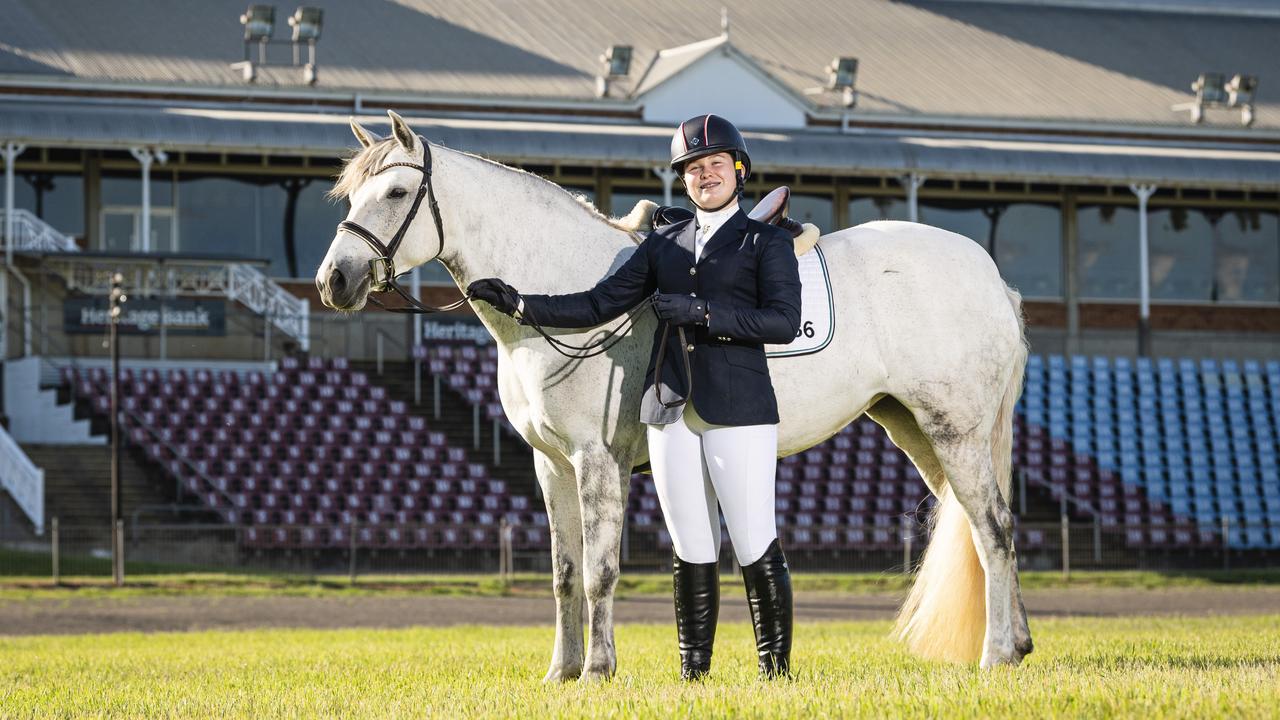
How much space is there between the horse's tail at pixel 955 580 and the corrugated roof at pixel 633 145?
2124 cm

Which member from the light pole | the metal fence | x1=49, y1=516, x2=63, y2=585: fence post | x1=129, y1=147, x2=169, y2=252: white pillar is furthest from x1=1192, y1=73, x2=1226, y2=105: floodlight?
x1=49, y1=516, x2=63, y2=585: fence post

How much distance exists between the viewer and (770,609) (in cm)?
617

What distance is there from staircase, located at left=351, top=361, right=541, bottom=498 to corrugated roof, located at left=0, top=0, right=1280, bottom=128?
28.2 ft

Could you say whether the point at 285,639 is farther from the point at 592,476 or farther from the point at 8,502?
the point at 8,502

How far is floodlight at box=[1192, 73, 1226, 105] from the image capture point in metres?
39.7

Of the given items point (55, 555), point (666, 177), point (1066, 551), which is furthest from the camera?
point (666, 177)

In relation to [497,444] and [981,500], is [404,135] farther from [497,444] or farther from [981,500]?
[497,444]

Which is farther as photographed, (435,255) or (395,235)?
(435,255)

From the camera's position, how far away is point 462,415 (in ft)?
93.8

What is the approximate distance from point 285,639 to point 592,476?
7413 millimetres

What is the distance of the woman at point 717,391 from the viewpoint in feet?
20.2

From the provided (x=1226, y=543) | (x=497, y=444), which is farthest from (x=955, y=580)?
(x=497, y=444)

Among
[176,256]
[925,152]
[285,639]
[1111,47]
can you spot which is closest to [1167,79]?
[1111,47]

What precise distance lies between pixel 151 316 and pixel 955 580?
77.1ft
